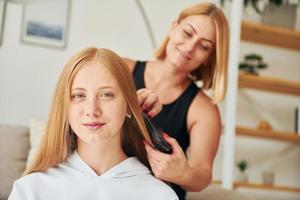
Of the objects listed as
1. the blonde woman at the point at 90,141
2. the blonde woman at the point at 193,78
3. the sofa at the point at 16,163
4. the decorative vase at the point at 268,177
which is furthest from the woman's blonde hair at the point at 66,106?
the decorative vase at the point at 268,177

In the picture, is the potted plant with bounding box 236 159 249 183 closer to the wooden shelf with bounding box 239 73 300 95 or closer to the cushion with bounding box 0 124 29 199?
the wooden shelf with bounding box 239 73 300 95

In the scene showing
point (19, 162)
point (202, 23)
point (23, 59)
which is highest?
point (202, 23)

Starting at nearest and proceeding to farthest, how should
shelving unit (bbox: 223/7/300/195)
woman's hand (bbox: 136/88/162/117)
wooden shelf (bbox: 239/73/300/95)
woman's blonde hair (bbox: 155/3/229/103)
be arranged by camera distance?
woman's hand (bbox: 136/88/162/117) → woman's blonde hair (bbox: 155/3/229/103) → shelving unit (bbox: 223/7/300/195) → wooden shelf (bbox: 239/73/300/95)

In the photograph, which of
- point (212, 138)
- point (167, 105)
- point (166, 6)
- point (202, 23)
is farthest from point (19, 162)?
point (166, 6)

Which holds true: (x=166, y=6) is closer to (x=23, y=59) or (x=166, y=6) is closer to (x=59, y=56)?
(x=59, y=56)

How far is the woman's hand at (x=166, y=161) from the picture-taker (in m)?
0.89

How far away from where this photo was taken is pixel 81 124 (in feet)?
2.76

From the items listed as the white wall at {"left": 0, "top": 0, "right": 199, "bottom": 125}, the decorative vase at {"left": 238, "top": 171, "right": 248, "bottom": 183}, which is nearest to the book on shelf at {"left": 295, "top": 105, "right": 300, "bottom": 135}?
the decorative vase at {"left": 238, "top": 171, "right": 248, "bottom": 183}

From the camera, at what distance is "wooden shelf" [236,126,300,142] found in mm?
2593

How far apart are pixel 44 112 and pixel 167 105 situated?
1.09 meters

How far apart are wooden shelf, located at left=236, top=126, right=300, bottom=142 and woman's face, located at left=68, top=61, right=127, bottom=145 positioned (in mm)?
1818

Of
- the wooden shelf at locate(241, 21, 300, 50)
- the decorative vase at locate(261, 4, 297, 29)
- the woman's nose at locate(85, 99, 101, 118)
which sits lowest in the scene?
the woman's nose at locate(85, 99, 101, 118)

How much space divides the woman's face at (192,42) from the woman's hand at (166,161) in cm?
A: 47

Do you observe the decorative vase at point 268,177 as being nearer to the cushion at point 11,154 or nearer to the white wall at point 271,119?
the white wall at point 271,119
